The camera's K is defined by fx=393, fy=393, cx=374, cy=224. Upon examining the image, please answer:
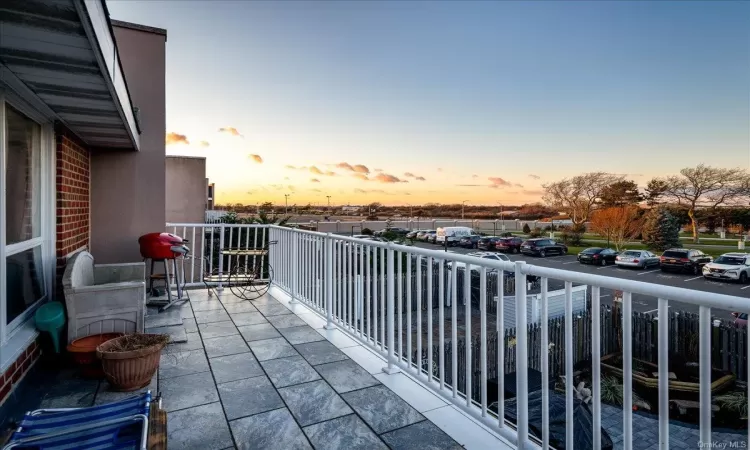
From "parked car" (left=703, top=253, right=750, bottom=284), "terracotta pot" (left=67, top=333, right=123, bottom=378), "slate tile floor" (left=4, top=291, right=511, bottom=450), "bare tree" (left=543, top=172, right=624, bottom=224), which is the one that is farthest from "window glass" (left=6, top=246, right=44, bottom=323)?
"bare tree" (left=543, top=172, right=624, bottom=224)

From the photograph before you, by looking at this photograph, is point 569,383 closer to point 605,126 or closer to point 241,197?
point 241,197

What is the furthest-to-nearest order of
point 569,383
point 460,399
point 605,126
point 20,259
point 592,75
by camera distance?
point 605,126
point 592,75
point 20,259
point 460,399
point 569,383

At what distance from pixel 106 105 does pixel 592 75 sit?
32.9m

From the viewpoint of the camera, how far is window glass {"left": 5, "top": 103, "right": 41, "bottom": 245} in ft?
8.13

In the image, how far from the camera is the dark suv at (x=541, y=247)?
94.2ft

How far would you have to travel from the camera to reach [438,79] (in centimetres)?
2067

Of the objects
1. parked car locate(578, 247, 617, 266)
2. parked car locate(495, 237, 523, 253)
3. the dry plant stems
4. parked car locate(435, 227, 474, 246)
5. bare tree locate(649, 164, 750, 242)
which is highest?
bare tree locate(649, 164, 750, 242)

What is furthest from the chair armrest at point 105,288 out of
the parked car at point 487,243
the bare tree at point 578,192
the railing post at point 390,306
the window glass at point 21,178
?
the bare tree at point 578,192

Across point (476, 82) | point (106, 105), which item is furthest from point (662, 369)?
point (476, 82)

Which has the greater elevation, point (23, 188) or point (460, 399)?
point (23, 188)

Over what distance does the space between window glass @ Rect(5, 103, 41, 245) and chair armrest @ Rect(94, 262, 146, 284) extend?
97 cm

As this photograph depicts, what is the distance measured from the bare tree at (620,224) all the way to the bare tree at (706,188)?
2.58 metres

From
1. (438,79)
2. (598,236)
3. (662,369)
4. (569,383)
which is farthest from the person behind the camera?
(598,236)

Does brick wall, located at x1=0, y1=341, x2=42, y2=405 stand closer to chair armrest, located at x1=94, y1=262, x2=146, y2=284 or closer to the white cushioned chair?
the white cushioned chair
